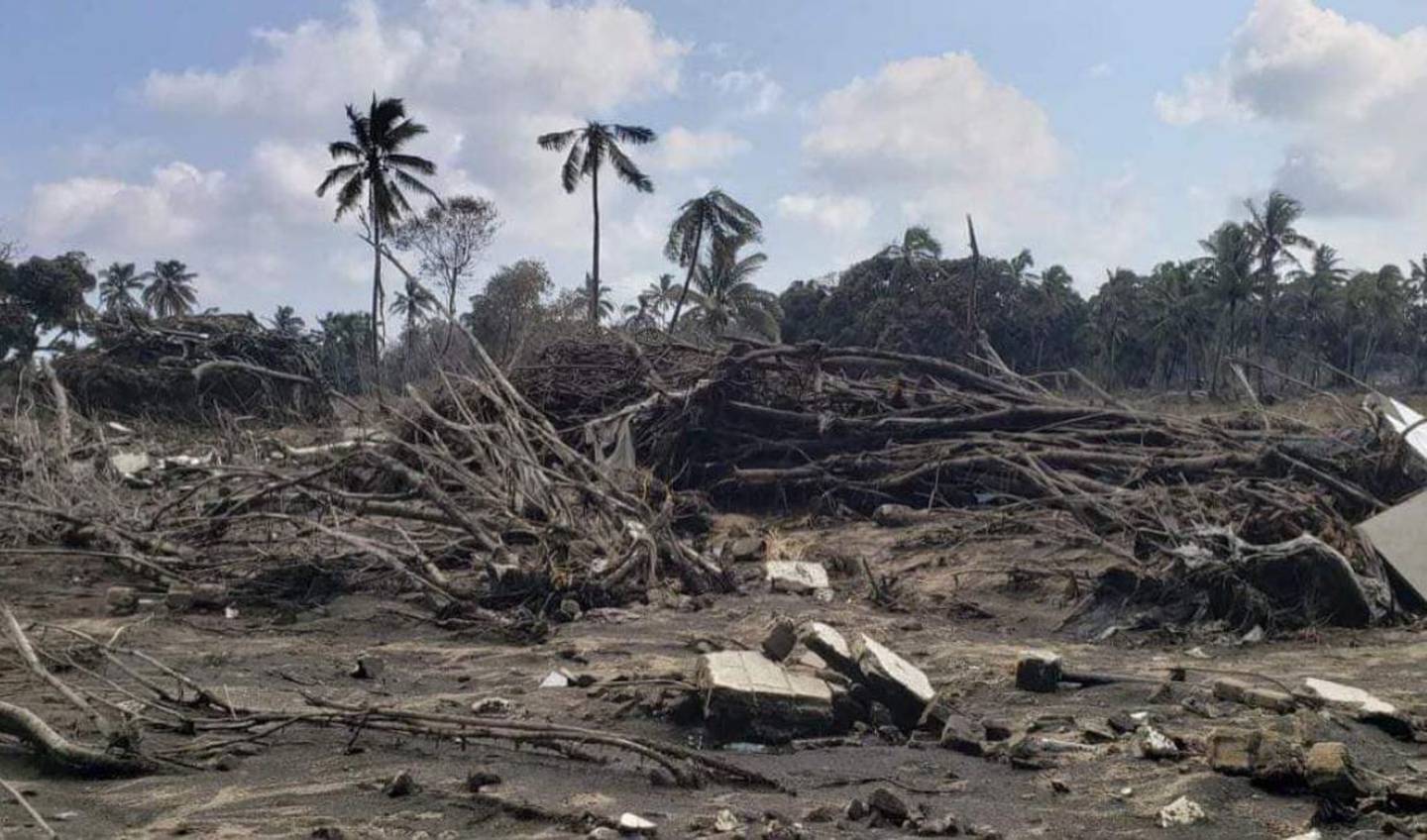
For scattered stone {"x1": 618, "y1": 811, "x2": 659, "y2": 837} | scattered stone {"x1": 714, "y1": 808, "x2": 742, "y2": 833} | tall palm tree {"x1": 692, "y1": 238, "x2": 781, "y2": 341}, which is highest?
tall palm tree {"x1": 692, "y1": 238, "x2": 781, "y2": 341}

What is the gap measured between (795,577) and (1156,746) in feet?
14.4

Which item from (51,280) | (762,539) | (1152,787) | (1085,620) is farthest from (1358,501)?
(51,280)

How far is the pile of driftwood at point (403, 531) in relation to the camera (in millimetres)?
7262

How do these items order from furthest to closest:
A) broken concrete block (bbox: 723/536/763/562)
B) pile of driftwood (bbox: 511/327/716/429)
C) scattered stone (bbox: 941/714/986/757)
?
pile of driftwood (bbox: 511/327/716/429) → broken concrete block (bbox: 723/536/763/562) → scattered stone (bbox: 941/714/986/757)

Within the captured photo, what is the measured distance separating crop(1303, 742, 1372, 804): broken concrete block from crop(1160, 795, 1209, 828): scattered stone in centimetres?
37

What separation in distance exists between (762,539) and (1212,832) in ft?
21.8

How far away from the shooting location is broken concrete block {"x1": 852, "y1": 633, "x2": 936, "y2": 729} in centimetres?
470

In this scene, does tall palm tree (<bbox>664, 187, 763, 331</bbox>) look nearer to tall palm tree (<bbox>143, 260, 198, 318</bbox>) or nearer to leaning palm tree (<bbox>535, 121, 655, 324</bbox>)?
leaning palm tree (<bbox>535, 121, 655, 324</bbox>)

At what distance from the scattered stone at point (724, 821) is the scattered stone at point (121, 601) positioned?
529cm

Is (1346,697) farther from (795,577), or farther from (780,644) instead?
(795,577)

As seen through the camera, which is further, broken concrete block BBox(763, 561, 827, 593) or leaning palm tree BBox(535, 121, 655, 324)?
leaning palm tree BBox(535, 121, 655, 324)

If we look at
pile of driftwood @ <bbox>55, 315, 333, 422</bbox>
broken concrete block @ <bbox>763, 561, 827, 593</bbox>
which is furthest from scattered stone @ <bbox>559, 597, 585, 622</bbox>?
pile of driftwood @ <bbox>55, 315, 333, 422</bbox>

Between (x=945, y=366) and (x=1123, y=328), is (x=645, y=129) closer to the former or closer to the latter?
(x=945, y=366)

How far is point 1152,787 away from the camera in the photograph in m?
3.78
